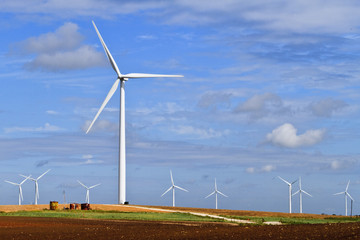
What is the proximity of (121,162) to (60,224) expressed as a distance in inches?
1479

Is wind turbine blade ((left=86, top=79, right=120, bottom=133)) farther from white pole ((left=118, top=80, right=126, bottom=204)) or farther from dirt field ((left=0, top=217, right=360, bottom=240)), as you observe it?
dirt field ((left=0, top=217, right=360, bottom=240))

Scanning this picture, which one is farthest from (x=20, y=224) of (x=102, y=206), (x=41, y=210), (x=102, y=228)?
→ (x=102, y=206)

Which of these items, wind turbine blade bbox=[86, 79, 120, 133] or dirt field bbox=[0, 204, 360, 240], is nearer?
dirt field bbox=[0, 204, 360, 240]

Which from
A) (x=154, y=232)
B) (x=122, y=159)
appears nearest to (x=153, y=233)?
(x=154, y=232)

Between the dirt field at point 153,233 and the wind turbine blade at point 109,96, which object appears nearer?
the dirt field at point 153,233

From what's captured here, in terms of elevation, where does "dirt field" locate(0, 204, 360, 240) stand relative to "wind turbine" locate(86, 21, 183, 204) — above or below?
below

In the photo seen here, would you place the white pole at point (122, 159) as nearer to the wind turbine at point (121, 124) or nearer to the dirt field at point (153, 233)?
the wind turbine at point (121, 124)

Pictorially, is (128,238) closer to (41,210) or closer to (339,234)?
(339,234)

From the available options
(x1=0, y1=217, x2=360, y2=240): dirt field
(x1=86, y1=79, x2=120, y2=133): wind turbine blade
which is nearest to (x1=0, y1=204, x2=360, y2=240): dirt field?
(x1=0, y1=217, x2=360, y2=240): dirt field

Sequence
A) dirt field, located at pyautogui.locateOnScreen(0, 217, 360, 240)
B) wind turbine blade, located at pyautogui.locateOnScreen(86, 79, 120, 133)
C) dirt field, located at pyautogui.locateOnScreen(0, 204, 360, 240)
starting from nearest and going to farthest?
dirt field, located at pyautogui.locateOnScreen(0, 217, 360, 240) < dirt field, located at pyautogui.locateOnScreen(0, 204, 360, 240) < wind turbine blade, located at pyautogui.locateOnScreen(86, 79, 120, 133)

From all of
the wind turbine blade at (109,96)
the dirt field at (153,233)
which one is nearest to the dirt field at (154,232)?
the dirt field at (153,233)

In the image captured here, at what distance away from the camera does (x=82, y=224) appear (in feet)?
201

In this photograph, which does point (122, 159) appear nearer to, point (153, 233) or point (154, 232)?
point (154, 232)

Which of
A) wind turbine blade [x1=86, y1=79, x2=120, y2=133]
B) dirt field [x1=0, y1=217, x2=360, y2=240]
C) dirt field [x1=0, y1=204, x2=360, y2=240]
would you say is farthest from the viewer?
wind turbine blade [x1=86, y1=79, x2=120, y2=133]
